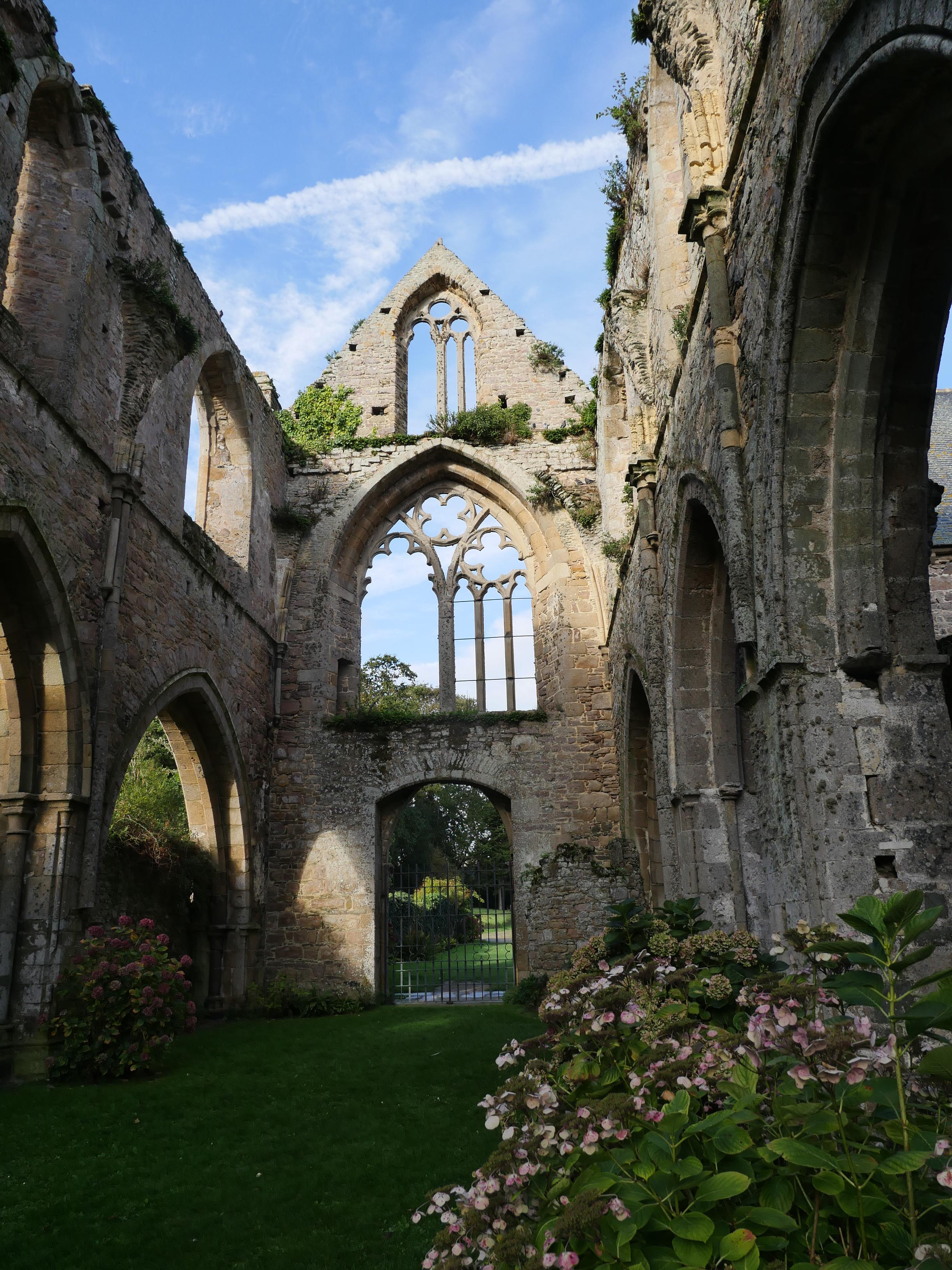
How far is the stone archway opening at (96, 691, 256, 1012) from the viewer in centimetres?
988

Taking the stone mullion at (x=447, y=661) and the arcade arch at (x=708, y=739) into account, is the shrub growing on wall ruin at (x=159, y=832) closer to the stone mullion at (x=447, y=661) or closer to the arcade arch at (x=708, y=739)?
the stone mullion at (x=447, y=661)

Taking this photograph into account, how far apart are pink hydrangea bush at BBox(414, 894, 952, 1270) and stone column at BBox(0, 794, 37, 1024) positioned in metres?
5.28

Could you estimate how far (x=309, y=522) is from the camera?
1287cm

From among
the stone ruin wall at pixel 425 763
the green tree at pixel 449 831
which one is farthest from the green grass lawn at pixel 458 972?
the green tree at pixel 449 831

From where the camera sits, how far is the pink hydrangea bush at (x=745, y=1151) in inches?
61.7

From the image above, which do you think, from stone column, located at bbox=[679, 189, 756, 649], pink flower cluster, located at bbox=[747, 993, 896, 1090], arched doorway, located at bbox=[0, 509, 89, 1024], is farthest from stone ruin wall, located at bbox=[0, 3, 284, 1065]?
pink flower cluster, located at bbox=[747, 993, 896, 1090]

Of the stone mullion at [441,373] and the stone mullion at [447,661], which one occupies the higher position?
the stone mullion at [441,373]

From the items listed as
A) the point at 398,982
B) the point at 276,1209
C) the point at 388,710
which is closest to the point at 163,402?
the point at 388,710

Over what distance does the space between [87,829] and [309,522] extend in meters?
6.74

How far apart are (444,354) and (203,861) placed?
8465mm

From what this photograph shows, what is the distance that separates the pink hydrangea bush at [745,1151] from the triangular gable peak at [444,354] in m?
11.9

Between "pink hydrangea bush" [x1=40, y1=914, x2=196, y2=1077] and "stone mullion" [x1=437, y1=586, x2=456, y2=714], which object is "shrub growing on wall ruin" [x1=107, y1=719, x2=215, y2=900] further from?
"stone mullion" [x1=437, y1=586, x2=456, y2=714]

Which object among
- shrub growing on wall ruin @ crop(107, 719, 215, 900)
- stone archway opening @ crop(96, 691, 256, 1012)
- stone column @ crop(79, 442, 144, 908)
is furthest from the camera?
stone archway opening @ crop(96, 691, 256, 1012)

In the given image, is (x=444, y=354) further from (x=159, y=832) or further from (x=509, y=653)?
(x=159, y=832)
